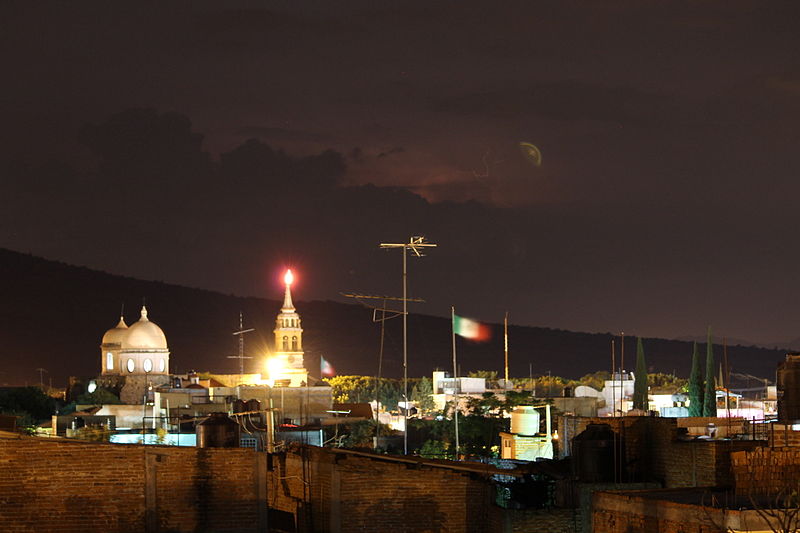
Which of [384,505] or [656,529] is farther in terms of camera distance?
[384,505]

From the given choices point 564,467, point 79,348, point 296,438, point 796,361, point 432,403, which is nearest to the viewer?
point 564,467

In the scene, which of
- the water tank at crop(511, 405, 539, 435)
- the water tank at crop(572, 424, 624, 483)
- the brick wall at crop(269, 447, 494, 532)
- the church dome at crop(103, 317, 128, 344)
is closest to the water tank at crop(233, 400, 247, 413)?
the water tank at crop(511, 405, 539, 435)

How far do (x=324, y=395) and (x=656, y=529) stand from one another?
57.4 m

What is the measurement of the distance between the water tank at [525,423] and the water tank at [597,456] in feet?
56.7

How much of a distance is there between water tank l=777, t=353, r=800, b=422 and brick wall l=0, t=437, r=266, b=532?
1562cm

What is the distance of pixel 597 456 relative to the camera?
2334 cm

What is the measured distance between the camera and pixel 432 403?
81.0m

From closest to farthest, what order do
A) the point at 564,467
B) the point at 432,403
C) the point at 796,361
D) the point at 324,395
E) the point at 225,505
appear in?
1. the point at 225,505
2. the point at 564,467
3. the point at 796,361
4. the point at 324,395
5. the point at 432,403

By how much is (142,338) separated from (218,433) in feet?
204

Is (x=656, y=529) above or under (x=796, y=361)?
under

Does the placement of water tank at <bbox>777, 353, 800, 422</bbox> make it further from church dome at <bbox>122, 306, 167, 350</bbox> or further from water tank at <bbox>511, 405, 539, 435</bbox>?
church dome at <bbox>122, 306, 167, 350</bbox>

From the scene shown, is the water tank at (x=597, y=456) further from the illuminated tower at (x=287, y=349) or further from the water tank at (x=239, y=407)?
the illuminated tower at (x=287, y=349)

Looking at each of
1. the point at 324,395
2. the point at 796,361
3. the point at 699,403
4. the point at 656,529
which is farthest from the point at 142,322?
the point at 656,529

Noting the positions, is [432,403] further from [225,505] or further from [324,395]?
[225,505]
